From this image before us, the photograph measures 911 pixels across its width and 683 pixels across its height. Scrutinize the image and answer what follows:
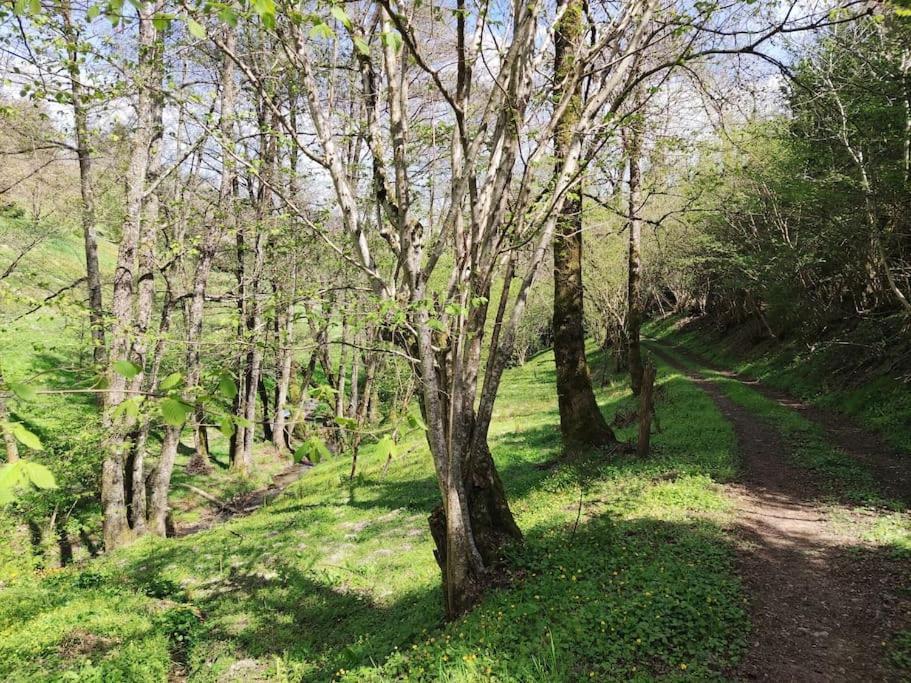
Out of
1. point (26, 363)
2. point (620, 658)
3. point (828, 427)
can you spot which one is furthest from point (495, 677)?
point (26, 363)

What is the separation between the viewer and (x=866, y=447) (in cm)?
1147

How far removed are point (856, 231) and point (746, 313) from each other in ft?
65.9

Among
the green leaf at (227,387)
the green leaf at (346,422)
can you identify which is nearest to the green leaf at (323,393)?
the green leaf at (346,422)

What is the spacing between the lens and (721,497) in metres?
8.73

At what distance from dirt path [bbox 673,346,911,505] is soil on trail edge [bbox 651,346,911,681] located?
1201 millimetres

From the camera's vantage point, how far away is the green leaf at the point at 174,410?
1.96m

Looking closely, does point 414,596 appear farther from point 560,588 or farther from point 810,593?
point 810,593

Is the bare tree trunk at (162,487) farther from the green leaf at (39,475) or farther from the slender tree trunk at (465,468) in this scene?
the green leaf at (39,475)

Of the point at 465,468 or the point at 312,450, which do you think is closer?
the point at 312,450

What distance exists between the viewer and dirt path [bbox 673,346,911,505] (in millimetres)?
8883

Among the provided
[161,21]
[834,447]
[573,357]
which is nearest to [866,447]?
[834,447]

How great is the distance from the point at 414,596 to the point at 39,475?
22.6 ft

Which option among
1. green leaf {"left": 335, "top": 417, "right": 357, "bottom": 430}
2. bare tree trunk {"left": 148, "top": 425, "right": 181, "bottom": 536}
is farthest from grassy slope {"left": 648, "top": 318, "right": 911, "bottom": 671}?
bare tree trunk {"left": 148, "top": 425, "right": 181, "bottom": 536}

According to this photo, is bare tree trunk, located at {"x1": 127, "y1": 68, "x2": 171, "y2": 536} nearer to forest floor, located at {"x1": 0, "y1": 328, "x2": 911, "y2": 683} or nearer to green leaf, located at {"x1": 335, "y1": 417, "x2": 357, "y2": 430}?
forest floor, located at {"x1": 0, "y1": 328, "x2": 911, "y2": 683}
